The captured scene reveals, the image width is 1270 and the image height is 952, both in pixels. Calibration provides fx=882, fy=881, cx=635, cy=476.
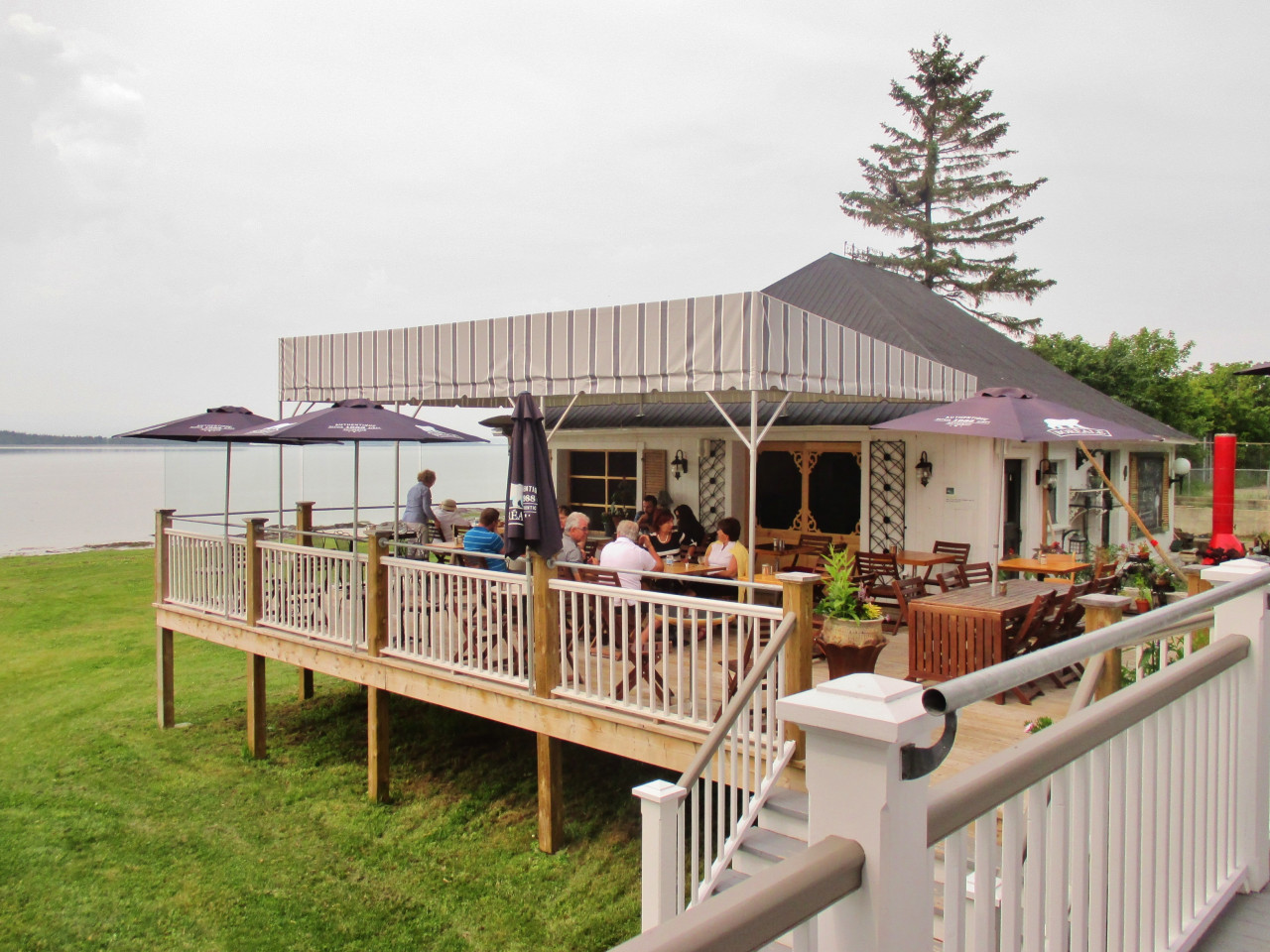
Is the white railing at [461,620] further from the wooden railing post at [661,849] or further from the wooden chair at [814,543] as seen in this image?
the wooden chair at [814,543]

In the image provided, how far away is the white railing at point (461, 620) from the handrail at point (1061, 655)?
5210 millimetres

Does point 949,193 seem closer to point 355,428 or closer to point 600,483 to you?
point 600,483

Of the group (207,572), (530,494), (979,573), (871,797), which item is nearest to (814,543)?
(979,573)

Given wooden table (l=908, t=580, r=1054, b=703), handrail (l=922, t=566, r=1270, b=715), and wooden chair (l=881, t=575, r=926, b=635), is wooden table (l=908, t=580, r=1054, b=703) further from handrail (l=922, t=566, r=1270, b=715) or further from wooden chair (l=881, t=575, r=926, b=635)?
handrail (l=922, t=566, r=1270, b=715)

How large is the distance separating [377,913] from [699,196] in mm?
40223

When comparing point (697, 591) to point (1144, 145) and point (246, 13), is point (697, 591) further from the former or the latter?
point (1144, 145)

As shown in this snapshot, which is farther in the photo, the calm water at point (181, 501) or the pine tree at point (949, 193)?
the calm water at point (181, 501)

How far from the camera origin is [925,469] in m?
11.1

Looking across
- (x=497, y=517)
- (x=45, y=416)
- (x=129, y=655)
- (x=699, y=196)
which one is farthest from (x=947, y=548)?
(x=45, y=416)

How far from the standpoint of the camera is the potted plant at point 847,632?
20.2ft

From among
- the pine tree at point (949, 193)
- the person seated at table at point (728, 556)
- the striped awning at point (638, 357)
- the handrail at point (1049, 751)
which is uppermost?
the pine tree at point (949, 193)

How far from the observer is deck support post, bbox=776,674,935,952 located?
124 centimetres

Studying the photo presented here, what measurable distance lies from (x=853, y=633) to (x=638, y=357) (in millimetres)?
3098

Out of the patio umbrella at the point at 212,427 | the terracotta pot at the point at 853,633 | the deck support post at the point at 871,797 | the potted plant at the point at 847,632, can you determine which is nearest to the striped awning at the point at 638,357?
the patio umbrella at the point at 212,427
